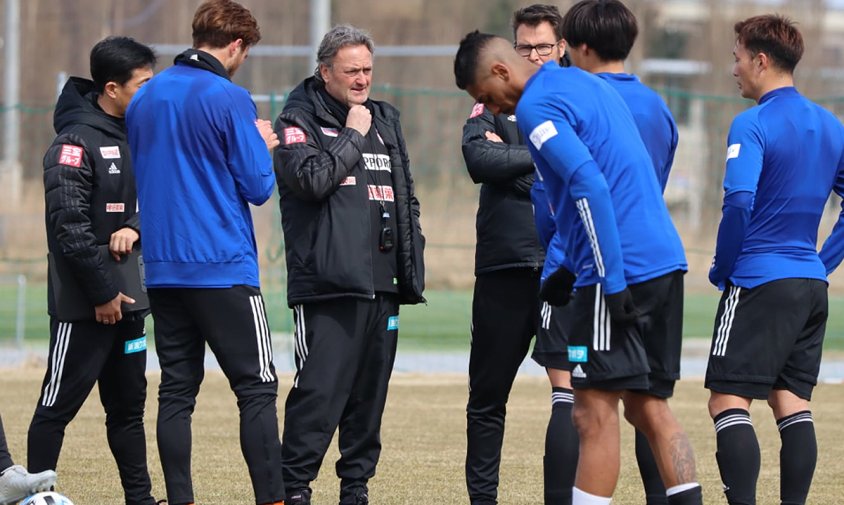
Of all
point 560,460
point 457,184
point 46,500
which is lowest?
point 46,500

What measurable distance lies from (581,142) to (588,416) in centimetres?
97

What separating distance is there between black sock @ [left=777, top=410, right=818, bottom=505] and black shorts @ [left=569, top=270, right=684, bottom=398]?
1.06 m

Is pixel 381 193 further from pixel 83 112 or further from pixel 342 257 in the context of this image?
pixel 83 112

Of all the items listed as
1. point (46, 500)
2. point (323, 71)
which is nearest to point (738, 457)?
point (323, 71)

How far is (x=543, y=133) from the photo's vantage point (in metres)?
5.03

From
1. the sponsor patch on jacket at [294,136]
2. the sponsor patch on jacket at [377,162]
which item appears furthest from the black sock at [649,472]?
the sponsor patch on jacket at [294,136]

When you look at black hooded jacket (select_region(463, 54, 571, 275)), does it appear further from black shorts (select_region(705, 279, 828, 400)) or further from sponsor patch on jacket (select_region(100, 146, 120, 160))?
sponsor patch on jacket (select_region(100, 146, 120, 160))

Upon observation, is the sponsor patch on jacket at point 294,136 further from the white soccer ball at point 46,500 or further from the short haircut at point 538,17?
the white soccer ball at point 46,500

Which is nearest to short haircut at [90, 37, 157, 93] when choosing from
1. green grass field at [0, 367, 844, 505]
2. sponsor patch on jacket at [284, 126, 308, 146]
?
sponsor patch on jacket at [284, 126, 308, 146]

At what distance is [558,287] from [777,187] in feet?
3.52

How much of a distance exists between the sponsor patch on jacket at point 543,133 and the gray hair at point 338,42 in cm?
157

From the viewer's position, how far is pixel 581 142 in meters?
5.04

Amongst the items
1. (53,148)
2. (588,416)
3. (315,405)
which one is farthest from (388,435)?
(588,416)

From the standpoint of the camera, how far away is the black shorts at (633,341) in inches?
201
